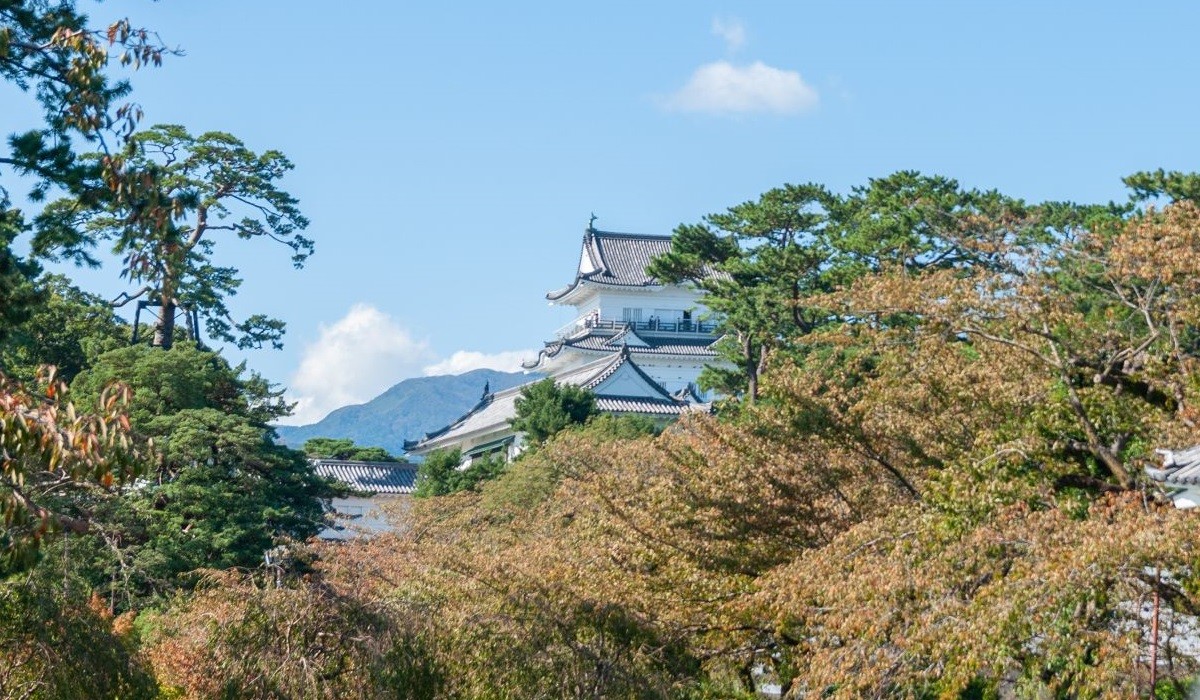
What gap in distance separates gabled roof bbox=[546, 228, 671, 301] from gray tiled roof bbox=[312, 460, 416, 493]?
1240cm

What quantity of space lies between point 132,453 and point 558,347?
48.7m

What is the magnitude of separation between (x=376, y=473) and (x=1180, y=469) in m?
37.2

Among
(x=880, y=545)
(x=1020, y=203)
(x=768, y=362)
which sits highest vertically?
(x=1020, y=203)

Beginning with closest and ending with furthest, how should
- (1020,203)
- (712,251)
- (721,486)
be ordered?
1. (721,486)
2. (1020,203)
3. (712,251)

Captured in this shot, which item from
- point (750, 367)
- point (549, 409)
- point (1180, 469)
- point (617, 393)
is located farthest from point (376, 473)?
point (1180, 469)

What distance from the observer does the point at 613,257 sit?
56719mm

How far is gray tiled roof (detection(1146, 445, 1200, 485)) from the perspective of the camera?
9.50 m

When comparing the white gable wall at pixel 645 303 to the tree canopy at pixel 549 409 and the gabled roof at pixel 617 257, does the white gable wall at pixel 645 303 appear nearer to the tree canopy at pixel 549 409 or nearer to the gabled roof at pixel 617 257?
the gabled roof at pixel 617 257

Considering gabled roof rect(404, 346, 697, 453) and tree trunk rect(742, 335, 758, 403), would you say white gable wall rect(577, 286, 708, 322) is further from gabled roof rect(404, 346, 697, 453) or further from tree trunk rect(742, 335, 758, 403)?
tree trunk rect(742, 335, 758, 403)

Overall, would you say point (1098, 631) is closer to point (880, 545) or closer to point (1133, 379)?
point (880, 545)

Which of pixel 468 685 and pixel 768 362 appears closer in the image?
pixel 468 685

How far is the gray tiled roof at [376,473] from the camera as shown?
147 ft

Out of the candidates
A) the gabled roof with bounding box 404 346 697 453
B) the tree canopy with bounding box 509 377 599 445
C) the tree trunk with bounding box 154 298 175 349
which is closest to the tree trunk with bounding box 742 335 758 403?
the tree canopy with bounding box 509 377 599 445

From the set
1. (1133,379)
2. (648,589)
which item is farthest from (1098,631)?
(648,589)
